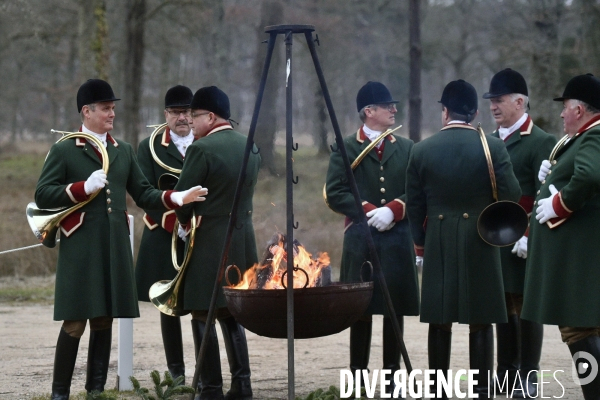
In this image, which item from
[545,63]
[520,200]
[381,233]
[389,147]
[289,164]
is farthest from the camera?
[545,63]

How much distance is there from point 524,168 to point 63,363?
11.0 feet

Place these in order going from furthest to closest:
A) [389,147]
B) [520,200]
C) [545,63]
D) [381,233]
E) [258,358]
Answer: [545,63]
[258,358]
[520,200]
[389,147]
[381,233]

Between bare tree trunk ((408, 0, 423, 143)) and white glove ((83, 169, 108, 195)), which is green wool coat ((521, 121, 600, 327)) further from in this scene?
bare tree trunk ((408, 0, 423, 143))

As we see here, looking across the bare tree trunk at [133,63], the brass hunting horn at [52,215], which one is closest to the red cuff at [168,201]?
the brass hunting horn at [52,215]

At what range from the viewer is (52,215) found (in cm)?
580

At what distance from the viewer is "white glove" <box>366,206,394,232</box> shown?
6110mm

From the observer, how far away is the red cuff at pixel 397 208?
20.3 ft

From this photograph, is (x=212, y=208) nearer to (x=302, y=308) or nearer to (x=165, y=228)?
(x=165, y=228)

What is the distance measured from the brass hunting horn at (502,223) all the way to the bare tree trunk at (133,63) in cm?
1485

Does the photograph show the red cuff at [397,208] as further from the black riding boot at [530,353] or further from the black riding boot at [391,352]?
the black riding boot at [530,353]

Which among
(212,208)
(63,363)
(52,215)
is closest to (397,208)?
(212,208)

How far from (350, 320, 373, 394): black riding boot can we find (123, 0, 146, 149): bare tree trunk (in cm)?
1401

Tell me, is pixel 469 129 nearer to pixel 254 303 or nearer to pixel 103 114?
pixel 254 303

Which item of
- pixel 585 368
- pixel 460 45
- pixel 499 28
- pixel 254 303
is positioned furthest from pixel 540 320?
pixel 460 45
